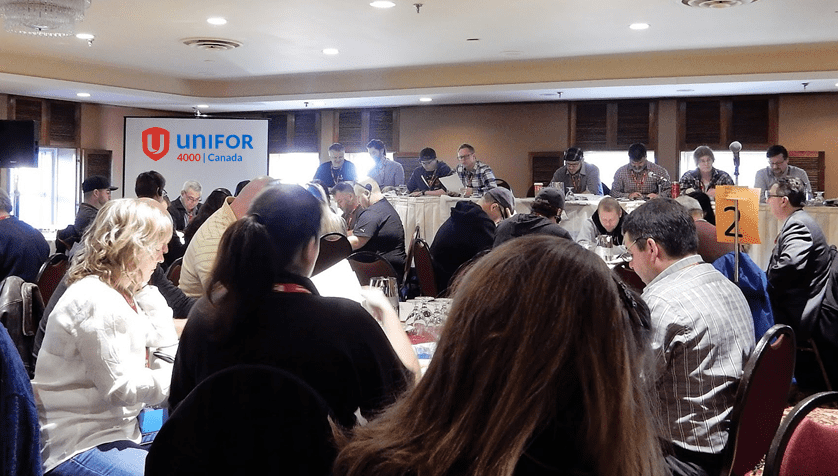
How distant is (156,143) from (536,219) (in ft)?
28.9

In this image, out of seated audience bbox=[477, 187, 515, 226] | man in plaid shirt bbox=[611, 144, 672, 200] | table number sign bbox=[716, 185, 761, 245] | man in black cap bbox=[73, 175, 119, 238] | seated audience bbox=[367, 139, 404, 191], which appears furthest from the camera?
seated audience bbox=[367, 139, 404, 191]

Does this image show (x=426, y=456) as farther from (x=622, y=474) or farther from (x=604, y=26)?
(x=604, y=26)

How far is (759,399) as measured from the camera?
6.72 ft

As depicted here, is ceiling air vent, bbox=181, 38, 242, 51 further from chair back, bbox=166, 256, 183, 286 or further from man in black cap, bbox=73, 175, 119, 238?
chair back, bbox=166, 256, 183, 286

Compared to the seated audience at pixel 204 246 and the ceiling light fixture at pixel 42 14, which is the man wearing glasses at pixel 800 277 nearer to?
the seated audience at pixel 204 246

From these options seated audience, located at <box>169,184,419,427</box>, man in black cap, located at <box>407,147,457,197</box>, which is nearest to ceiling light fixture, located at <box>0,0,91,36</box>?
man in black cap, located at <box>407,147,457,197</box>

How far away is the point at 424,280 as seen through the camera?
5312 mm

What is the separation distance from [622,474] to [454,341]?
0.24 m

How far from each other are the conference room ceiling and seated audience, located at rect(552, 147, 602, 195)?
1174 millimetres

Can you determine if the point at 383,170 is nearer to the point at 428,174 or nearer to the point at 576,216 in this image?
the point at 428,174

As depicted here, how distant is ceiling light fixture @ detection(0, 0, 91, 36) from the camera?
5.88 m

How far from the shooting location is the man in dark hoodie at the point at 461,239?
5562 millimetres

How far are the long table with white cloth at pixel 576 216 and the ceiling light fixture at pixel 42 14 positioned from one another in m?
3.40

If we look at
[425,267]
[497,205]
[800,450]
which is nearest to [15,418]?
[800,450]
